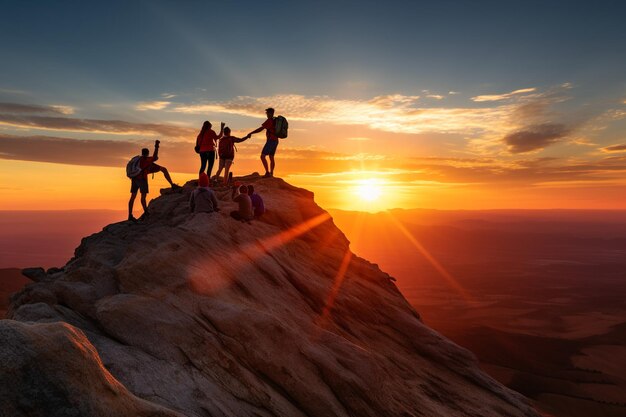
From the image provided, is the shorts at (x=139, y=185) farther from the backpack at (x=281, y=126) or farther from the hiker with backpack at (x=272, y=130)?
the backpack at (x=281, y=126)

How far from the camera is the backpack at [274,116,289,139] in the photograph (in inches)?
936

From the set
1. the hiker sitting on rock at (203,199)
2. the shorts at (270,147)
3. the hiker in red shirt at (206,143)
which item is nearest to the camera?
the hiker sitting on rock at (203,199)

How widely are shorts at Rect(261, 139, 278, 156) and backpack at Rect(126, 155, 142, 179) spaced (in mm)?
8220

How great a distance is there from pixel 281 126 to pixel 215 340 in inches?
621

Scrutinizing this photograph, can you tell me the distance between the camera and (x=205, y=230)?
15.7 metres

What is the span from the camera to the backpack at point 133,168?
60.0ft

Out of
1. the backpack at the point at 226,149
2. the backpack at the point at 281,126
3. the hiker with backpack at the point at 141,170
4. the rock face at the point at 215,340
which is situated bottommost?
the rock face at the point at 215,340

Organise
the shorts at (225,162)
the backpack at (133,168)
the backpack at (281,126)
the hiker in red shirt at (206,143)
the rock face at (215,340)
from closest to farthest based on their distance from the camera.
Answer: the rock face at (215,340) → the backpack at (133,168) → the hiker in red shirt at (206,143) → the shorts at (225,162) → the backpack at (281,126)

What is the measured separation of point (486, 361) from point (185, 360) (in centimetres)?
8916

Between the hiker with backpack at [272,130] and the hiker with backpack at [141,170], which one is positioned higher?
the hiker with backpack at [272,130]

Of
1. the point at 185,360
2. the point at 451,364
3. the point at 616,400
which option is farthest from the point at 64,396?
the point at 616,400

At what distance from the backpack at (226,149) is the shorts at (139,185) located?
5.19 meters

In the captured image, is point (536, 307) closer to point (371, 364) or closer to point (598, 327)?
point (598, 327)

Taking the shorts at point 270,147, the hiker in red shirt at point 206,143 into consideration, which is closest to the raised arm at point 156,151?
the hiker in red shirt at point 206,143
